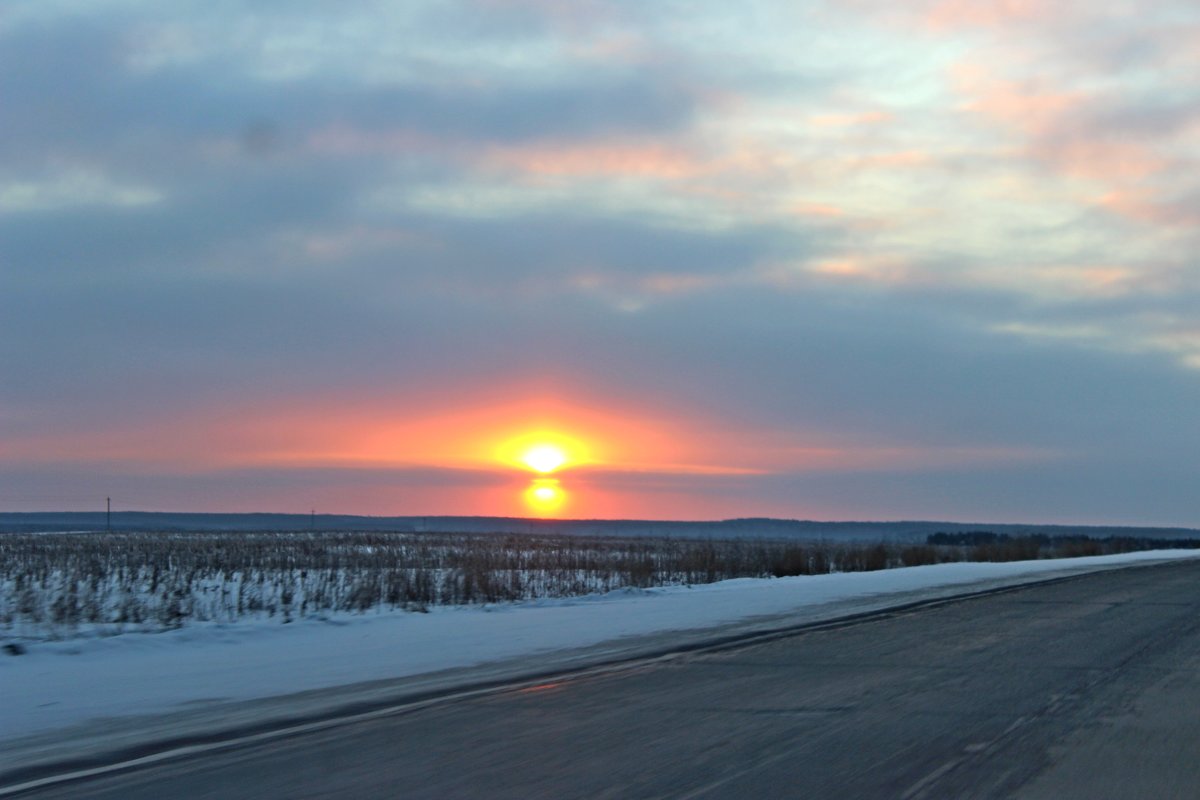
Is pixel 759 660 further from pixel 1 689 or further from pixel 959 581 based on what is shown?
pixel 959 581

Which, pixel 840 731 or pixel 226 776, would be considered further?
pixel 840 731

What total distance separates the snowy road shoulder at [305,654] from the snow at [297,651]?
0.02 m

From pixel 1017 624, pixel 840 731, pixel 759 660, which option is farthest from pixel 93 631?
pixel 1017 624

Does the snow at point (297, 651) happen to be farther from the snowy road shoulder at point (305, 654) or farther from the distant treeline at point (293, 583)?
the distant treeline at point (293, 583)

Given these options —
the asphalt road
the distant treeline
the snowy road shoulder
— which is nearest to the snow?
the snowy road shoulder

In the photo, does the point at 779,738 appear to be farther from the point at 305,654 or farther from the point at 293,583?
the point at 293,583

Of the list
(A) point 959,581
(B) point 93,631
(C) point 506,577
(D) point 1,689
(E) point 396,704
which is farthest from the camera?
(A) point 959,581

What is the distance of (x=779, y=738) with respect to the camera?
8508 mm

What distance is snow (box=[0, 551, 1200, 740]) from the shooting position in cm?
1063

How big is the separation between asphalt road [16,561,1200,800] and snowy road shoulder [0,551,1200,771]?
1639 millimetres

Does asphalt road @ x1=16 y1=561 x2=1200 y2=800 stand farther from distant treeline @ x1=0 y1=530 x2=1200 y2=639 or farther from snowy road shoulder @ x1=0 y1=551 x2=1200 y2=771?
distant treeline @ x1=0 y1=530 x2=1200 y2=639

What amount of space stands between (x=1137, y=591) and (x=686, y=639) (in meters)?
15.2

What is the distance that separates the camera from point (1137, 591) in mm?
26031

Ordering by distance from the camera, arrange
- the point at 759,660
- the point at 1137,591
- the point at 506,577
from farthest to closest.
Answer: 1. the point at 506,577
2. the point at 1137,591
3. the point at 759,660
